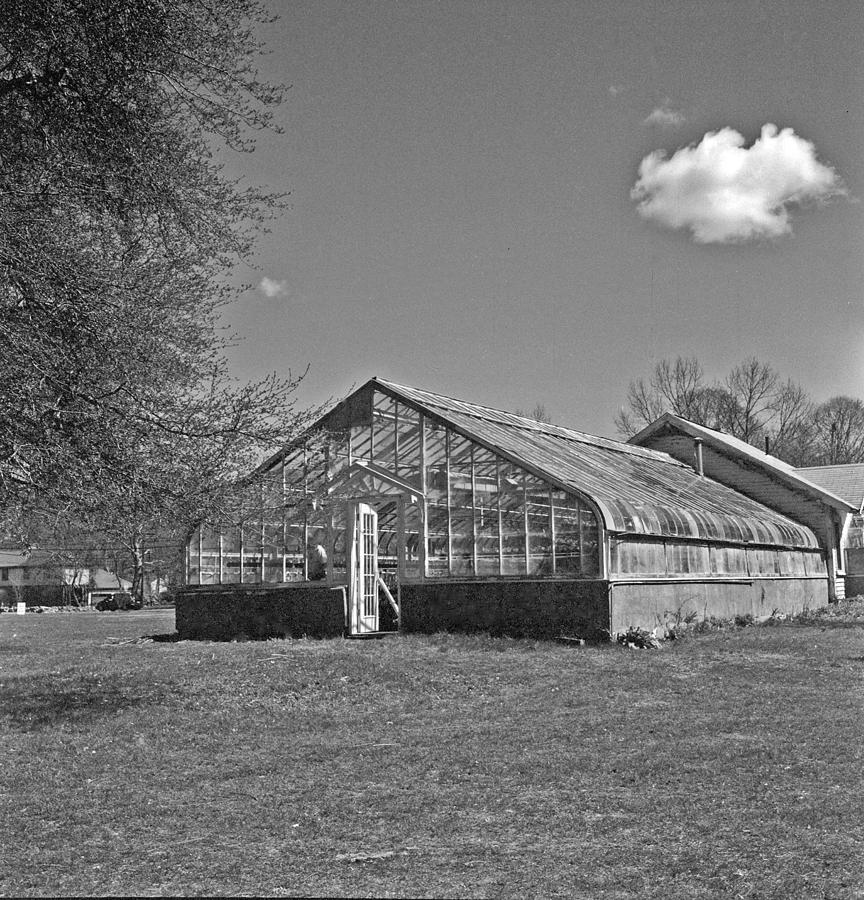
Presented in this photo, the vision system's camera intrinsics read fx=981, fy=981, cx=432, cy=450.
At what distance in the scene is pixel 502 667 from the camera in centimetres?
1589

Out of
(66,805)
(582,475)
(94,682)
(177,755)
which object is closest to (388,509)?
(582,475)

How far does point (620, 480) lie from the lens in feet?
82.9

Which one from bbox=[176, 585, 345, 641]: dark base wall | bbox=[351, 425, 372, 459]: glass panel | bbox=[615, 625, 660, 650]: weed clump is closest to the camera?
bbox=[615, 625, 660, 650]: weed clump

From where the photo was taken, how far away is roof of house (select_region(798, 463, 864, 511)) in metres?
36.5

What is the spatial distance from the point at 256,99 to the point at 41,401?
3678 mm

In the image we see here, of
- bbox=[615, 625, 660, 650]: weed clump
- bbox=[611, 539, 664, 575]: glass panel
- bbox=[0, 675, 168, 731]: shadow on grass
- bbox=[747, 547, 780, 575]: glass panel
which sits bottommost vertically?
bbox=[615, 625, 660, 650]: weed clump

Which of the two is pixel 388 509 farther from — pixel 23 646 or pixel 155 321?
pixel 155 321

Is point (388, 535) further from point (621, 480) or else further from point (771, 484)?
point (771, 484)

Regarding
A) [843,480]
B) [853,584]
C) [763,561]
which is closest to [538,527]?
[763,561]

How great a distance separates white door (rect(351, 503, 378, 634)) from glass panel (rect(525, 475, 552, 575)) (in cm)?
399

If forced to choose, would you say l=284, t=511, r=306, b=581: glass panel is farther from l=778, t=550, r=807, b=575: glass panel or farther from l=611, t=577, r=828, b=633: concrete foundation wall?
l=778, t=550, r=807, b=575: glass panel

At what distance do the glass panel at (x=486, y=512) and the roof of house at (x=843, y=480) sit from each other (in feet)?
62.6

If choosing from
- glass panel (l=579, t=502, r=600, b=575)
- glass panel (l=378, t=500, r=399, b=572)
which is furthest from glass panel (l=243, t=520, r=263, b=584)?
glass panel (l=579, t=502, r=600, b=575)

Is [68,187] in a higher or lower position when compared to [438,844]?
higher
